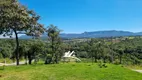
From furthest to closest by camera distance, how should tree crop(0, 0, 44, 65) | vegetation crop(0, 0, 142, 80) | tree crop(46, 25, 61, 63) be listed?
tree crop(46, 25, 61, 63), tree crop(0, 0, 44, 65), vegetation crop(0, 0, 142, 80)

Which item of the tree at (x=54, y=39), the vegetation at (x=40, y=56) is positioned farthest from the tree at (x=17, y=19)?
the tree at (x=54, y=39)

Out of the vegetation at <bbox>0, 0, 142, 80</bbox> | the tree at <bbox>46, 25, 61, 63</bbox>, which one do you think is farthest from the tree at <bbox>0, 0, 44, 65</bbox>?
the tree at <bbox>46, 25, 61, 63</bbox>

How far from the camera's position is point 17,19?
77.2 ft

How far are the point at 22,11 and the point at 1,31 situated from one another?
3682 millimetres

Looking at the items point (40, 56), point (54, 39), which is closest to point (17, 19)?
point (54, 39)

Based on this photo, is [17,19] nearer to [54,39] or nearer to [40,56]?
[54,39]

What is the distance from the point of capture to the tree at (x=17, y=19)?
21.7m

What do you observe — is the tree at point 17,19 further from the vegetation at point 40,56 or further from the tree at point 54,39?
the tree at point 54,39

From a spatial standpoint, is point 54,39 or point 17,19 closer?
point 17,19

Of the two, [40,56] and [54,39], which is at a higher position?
[54,39]

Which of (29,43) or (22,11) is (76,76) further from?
(29,43)

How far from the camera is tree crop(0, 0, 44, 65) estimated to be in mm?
21675

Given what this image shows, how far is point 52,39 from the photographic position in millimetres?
33062

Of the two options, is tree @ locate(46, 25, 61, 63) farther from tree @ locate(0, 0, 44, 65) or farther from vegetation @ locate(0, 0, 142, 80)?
tree @ locate(0, 0, 44, 65)
